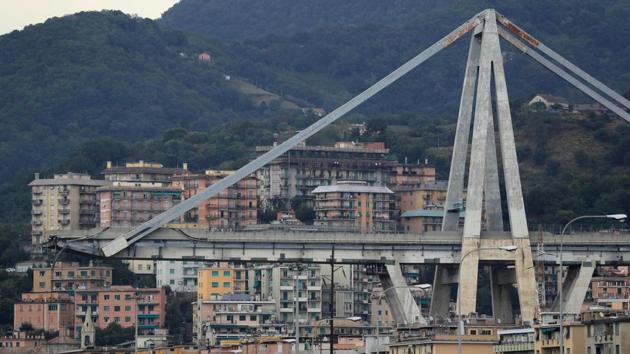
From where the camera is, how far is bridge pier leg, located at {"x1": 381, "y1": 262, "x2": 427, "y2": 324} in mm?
139288

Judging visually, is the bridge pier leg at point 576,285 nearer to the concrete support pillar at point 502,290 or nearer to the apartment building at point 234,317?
the concrete support pillar at point 502,290

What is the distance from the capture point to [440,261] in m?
144

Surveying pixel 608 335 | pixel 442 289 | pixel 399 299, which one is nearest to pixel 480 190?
pixel 442 289

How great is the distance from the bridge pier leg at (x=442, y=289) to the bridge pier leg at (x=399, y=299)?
1804 mm

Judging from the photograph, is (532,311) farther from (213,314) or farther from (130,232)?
(213,314)

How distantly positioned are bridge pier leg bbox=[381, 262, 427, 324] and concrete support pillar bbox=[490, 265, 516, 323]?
186 inches

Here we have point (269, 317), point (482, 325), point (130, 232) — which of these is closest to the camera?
point (482, 325)

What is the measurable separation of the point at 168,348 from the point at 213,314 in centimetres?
5401

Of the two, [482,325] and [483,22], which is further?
[483,22]

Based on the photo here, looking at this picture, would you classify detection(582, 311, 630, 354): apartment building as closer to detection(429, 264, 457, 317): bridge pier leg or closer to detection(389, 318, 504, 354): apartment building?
detection(389, 318, 504, 354): apartment building

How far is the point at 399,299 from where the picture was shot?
142 m

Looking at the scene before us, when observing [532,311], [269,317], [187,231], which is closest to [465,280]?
[532,311]

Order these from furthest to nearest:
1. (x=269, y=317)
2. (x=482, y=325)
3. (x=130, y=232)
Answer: (x=269, y=317) → (x=130, y=232) → (x=482, y=325)

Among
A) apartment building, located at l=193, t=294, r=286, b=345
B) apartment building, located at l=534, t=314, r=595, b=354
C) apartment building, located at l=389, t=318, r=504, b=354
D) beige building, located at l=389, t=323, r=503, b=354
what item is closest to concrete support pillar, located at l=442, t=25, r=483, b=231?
apartment building, located at l=389, t=318, r=504, b=354
